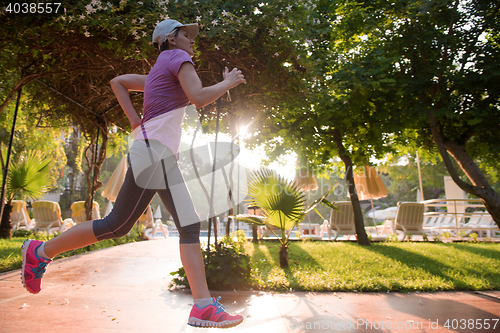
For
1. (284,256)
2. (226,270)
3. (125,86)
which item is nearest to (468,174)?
(284,256)

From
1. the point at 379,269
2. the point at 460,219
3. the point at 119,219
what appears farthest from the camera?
the point at 460,219

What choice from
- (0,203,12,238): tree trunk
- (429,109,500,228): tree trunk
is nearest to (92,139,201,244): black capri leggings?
(429,109,500,228): tree trunk

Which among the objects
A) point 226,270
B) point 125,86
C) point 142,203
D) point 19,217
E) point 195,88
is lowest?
point 226,270

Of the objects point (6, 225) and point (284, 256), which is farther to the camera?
point (6, 225)

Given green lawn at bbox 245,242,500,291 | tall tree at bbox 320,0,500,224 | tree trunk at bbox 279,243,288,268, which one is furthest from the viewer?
tall tree at bbox 320,0,500,224

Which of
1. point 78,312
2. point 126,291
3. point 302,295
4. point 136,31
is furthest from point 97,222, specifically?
point 302,295

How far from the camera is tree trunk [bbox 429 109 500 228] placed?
674cm

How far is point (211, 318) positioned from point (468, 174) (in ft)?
25.4

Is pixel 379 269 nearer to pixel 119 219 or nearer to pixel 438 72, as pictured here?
pixel 438 72

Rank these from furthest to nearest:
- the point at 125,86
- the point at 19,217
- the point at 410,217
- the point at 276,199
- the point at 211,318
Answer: the point at 19,217 < the point at 410,217 < the point at 276,199 < the point at 125,86 < the point at 211,318

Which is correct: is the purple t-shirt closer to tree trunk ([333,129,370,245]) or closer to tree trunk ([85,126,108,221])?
tree trunk ([85,126,108,221])

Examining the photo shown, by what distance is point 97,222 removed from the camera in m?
1.91

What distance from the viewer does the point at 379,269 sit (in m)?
5.28

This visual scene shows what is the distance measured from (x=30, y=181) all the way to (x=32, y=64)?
17.2ft
